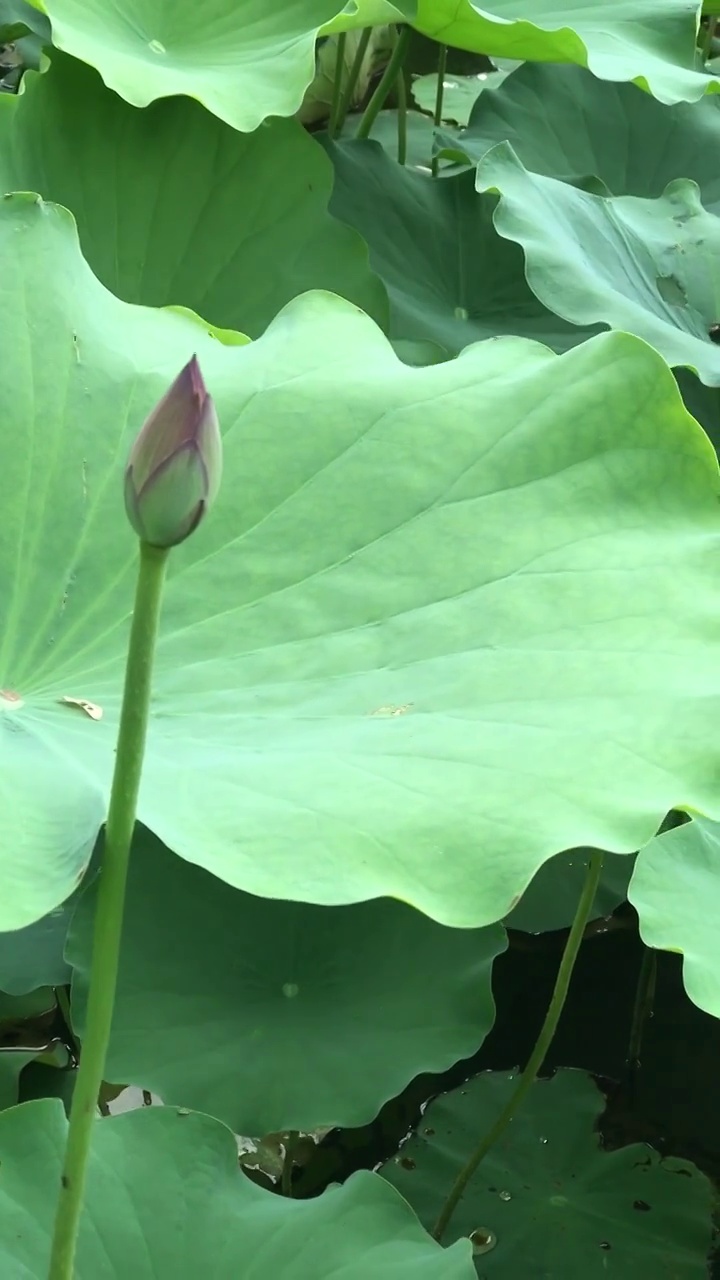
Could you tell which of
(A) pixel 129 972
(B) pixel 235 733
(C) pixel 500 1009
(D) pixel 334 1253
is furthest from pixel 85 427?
(C) pixel 500 1009

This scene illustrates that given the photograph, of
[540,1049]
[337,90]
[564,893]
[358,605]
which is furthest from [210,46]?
[540,1049]

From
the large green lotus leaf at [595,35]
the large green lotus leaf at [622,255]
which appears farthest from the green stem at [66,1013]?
the large green lotus leaf at [595,35]

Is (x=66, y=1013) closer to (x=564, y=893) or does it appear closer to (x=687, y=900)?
(x=564, y=893)

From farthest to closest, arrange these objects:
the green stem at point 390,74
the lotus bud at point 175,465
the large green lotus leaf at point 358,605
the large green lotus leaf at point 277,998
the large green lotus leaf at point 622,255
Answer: the green stem at point 390,74, the large green lotus leaf at point 622,255, the large green lotus leaf at point 277,998, the large green lotus leaf at point 358,605, the lotus bud at point 175,465

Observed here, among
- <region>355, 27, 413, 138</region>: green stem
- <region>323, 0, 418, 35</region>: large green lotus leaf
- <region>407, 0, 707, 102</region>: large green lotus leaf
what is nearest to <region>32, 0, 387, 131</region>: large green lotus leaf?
<region>323, 0, 418, 35</region>: large green lotus leaf

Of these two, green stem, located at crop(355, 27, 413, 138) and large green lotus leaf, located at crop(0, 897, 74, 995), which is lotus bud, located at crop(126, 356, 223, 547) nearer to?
large green lotus leaf, located at crop(0, 897, 74, 995)

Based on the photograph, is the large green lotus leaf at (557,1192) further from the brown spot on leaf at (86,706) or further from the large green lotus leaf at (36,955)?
the brown spot on leaf at (86,706)
